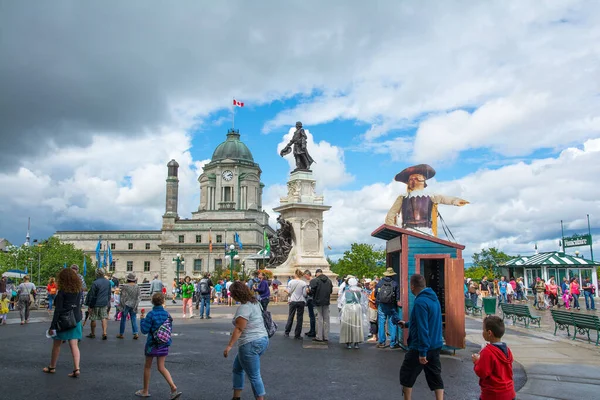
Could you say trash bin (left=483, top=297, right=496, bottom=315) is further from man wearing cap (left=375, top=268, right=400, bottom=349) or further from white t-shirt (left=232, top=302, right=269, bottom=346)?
white t-shirt (left=232, top=302, right=269, bottom=346)

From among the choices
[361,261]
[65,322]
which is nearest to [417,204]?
[361,261]

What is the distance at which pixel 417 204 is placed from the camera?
166 feet

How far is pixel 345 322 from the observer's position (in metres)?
12.0

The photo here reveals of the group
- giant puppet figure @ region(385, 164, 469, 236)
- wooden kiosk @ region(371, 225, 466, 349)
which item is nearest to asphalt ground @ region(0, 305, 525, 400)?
wooden kiosk @ region(371, 225, 466, 349)

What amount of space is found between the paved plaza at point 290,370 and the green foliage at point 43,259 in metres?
60.0

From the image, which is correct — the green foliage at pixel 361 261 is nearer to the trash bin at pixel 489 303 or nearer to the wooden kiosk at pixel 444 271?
the trash bin at pixel 489 303

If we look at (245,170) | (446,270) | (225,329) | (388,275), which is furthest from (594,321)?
(245,170)

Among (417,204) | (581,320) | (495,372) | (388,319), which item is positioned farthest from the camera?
(417,204)

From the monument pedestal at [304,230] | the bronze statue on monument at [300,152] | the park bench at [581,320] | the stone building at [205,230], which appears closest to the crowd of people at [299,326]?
the park bench at [581,320]

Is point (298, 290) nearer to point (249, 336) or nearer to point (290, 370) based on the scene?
point (290, 370)

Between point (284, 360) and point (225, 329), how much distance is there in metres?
6.14

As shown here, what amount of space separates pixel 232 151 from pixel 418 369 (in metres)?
94.8

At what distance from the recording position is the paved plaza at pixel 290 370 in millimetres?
7668

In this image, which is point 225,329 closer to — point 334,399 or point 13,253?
point 334,399
